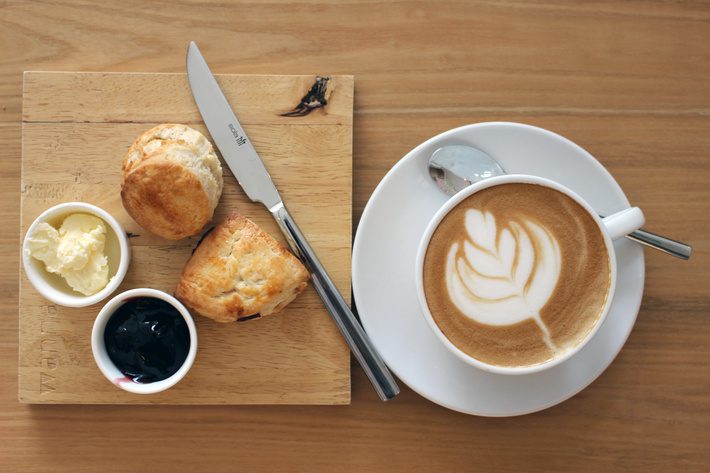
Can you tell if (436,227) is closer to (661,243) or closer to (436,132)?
(436,132)

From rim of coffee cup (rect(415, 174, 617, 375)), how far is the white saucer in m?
0.14

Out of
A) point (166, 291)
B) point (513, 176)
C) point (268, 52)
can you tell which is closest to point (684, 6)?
point (513, 176)

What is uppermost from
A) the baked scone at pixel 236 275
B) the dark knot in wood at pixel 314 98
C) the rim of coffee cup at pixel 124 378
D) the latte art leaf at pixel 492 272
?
the dark knot in wood at pixel 314 98

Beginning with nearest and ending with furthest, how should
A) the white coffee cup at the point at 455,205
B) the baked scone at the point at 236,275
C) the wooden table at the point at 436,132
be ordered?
the white coffee cup at the point at 455,205, the baked scone at the point at 236,275, the wooden table at the point at 436,132

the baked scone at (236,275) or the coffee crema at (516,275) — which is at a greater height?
the coffee crema at (516,275)

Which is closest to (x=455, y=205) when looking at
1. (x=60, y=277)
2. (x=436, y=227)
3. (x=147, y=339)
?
(x=436, y=227)

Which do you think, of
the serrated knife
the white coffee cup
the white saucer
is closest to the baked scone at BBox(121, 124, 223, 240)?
the serrated knife

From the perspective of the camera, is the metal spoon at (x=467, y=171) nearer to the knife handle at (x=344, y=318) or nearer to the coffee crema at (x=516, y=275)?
the coffee crema at (x=516, y=275)

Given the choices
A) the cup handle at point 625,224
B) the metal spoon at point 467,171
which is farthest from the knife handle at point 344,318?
the cup handle at point 625,224

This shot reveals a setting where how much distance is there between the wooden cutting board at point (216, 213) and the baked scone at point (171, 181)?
0.24ft

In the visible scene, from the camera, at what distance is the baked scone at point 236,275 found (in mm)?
1299

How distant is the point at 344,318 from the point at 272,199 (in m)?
0.31

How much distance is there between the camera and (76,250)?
1.27 metres

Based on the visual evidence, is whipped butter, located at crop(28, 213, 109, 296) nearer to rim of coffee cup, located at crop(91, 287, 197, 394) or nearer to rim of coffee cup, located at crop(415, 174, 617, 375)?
rim of coffee cup, located at crop(91, 287, 197, 394)
